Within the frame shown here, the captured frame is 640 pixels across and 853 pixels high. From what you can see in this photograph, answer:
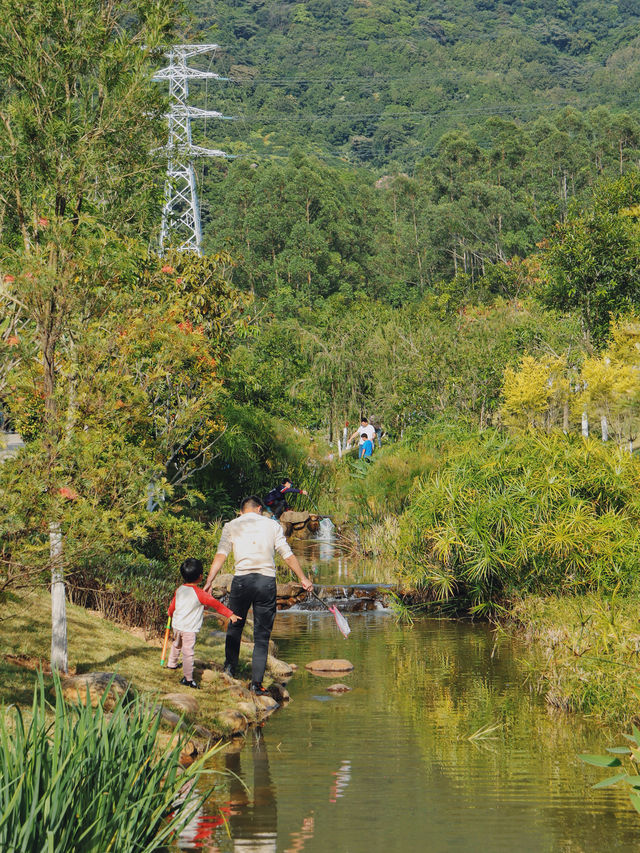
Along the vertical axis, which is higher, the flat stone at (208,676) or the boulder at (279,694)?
the flat stone at (208,676)

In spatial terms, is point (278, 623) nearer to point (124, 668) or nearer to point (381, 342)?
point (124, 668)

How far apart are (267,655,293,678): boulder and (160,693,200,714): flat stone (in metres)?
2.24

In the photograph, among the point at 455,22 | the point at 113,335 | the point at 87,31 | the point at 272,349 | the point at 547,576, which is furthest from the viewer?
the point at 455,22

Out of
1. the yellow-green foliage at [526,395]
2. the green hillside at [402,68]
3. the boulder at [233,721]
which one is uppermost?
the green hillside at [402,68]

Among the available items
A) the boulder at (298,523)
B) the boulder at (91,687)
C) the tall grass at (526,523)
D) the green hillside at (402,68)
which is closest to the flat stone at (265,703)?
the boulder at (91,687)

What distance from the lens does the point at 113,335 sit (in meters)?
9.26

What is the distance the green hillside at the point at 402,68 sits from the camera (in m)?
126

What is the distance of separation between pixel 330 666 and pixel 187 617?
258 cm

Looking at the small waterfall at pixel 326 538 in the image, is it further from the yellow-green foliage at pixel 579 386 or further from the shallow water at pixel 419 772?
the shallow water at pixel 419 772

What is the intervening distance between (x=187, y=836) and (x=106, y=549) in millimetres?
2639

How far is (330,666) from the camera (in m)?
12.2

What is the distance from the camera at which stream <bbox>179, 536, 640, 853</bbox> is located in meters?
6.68

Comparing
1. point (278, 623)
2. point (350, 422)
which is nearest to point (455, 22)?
point (350, 422)

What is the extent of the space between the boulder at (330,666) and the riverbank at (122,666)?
0.57m
